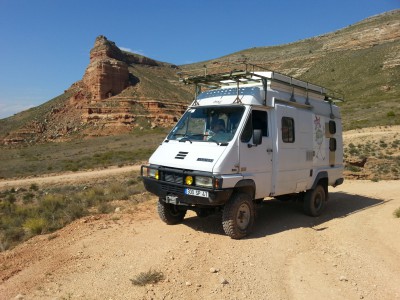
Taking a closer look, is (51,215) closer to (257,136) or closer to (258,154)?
(258,154)

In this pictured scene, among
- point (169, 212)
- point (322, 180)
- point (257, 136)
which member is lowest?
point (169, 212)

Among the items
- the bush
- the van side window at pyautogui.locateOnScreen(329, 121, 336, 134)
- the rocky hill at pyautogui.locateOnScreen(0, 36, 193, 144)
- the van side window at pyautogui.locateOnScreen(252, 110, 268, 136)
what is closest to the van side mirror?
the van side window at pyautogui.locateOnScreen(252, 110, 268, 136)

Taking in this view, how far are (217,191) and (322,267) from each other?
2102mm

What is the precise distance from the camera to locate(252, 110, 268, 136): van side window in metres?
7.77

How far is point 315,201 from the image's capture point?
32.2ft

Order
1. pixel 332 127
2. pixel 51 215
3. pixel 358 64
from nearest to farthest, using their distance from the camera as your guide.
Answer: pixel 51 215
pixel 332 127
pixel 358 64

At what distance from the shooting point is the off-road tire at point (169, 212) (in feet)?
27.1

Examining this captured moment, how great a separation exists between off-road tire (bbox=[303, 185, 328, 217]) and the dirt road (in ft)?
1.34

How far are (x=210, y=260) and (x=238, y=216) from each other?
1.38 meters

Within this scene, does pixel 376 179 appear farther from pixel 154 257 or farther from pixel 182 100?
pixel 182 100

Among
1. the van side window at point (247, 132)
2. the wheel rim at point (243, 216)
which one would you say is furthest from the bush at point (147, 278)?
the van side window at point (247, 132)

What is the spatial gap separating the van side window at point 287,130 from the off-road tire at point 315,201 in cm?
171

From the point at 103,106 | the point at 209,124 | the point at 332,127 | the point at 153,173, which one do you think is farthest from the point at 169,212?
the point at 103,106

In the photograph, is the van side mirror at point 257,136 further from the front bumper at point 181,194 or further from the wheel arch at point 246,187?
the front bumper at point 181,194
